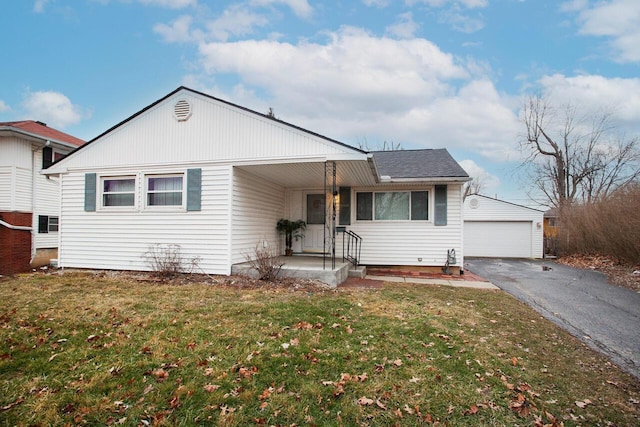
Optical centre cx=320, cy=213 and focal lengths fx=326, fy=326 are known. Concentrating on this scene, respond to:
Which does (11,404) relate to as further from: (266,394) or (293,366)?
(293,366)

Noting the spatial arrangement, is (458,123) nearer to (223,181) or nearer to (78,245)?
(223,181)

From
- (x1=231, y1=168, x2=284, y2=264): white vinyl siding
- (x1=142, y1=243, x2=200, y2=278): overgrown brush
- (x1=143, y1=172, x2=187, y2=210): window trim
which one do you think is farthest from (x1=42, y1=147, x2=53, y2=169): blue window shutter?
(x1=231, y1=168, x2=284, y2=264): white vinyl siding

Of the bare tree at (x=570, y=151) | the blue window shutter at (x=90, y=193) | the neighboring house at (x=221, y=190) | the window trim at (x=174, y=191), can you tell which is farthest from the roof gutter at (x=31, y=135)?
the bare tree at (x=570, y=151)

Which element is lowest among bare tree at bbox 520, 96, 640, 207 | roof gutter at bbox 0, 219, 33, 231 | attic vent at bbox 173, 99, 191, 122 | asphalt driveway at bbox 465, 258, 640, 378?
asphalt driveway at bbox 465, 258, 640, 378

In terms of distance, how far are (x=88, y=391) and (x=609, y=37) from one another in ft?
56.0

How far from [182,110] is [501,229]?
1718cm

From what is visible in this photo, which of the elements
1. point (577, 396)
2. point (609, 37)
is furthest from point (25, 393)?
point (609, 37)

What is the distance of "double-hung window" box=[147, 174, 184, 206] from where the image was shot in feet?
28.2

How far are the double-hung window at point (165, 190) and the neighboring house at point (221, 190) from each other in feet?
0.09

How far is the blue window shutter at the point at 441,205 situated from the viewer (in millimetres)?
9961

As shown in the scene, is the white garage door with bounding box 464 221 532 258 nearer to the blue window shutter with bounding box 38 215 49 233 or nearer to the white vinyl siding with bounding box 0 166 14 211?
the blue window shutter with bounding box 38 215 49 233

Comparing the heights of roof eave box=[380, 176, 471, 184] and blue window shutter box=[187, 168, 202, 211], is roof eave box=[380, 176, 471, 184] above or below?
above

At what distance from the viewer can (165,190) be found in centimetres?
873

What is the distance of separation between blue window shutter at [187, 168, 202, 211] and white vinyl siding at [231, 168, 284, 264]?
916 millimetres
